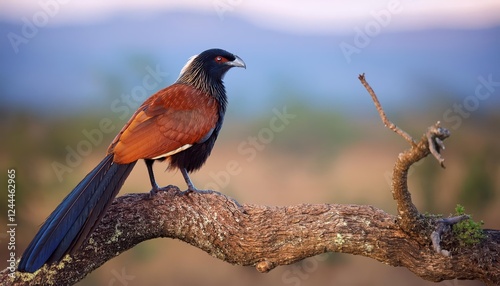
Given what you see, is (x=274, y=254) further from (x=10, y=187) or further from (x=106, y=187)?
(x=10, y=187)

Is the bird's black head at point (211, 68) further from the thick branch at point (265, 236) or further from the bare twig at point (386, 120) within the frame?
the bare twig at point (386, 120)

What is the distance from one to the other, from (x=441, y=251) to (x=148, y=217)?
138cm

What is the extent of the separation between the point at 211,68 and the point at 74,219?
4.15 feet

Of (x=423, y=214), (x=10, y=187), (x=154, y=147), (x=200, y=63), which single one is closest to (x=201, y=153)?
(x=154, y=147)

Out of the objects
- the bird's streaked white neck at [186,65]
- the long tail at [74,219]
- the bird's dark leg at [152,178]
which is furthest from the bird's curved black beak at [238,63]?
the long tail at [74,219]

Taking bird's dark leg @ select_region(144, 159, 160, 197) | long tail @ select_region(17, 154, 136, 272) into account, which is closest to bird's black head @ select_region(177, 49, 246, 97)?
bird's dark leg @ select_region(144, 159, 160, 197)

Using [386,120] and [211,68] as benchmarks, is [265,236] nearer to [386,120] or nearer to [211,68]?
[386,120]

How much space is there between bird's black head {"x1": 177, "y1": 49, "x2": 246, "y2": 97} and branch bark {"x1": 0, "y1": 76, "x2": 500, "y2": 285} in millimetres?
740

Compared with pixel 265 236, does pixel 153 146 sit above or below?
above

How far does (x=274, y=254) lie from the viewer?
2.90m

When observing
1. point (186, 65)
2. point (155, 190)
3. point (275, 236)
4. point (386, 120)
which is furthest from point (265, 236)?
point (186, 65)

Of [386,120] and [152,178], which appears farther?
[152,178]

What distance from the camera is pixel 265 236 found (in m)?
2.88

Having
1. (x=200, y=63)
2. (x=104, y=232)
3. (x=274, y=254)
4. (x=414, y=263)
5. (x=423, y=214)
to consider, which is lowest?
(x=104, y=232)
